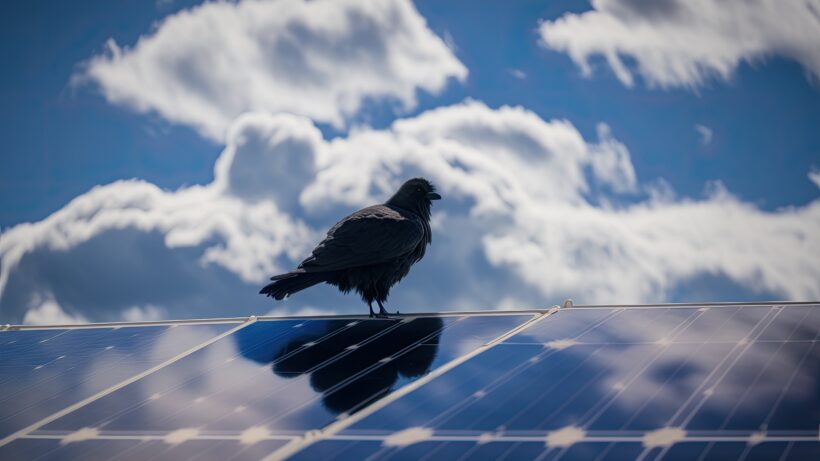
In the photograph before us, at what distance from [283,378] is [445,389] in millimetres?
2207

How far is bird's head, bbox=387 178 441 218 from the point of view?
50.9 ft

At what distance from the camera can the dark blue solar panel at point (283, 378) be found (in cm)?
1037

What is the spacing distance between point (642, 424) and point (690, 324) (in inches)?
149

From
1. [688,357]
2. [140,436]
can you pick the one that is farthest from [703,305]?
[140,436]

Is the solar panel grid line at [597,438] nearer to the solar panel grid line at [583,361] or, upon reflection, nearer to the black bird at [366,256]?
the solar panel grid line at [583,361]

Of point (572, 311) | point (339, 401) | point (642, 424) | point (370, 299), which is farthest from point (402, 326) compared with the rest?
point (642, 424)

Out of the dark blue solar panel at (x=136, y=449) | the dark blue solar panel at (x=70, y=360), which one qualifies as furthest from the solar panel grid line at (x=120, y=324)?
the dark blue solar panel at (x=136, y=449)

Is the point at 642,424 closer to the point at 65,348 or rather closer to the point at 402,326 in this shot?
the point at 402,326

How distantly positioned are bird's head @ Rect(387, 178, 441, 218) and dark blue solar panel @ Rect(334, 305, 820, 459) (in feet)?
11.6

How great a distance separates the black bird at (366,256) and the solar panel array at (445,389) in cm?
66

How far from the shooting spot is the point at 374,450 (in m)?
9.01

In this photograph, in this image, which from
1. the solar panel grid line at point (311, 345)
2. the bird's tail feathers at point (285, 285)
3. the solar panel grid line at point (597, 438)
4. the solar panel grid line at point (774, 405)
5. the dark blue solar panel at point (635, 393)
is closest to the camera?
the solar panel grid line at point (774, 405)

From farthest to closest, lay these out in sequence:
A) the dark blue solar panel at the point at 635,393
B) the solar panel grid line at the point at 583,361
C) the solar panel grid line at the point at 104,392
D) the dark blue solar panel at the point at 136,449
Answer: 1. the solar panel grid line at the point at 104,392
2. the solar panel grid line at the point at 583,361
3. the dark blue solar panel at the point at 136,449
4. the dark blue solar panel at the point at 635,393

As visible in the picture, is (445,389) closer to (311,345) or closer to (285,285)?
(311,345)
